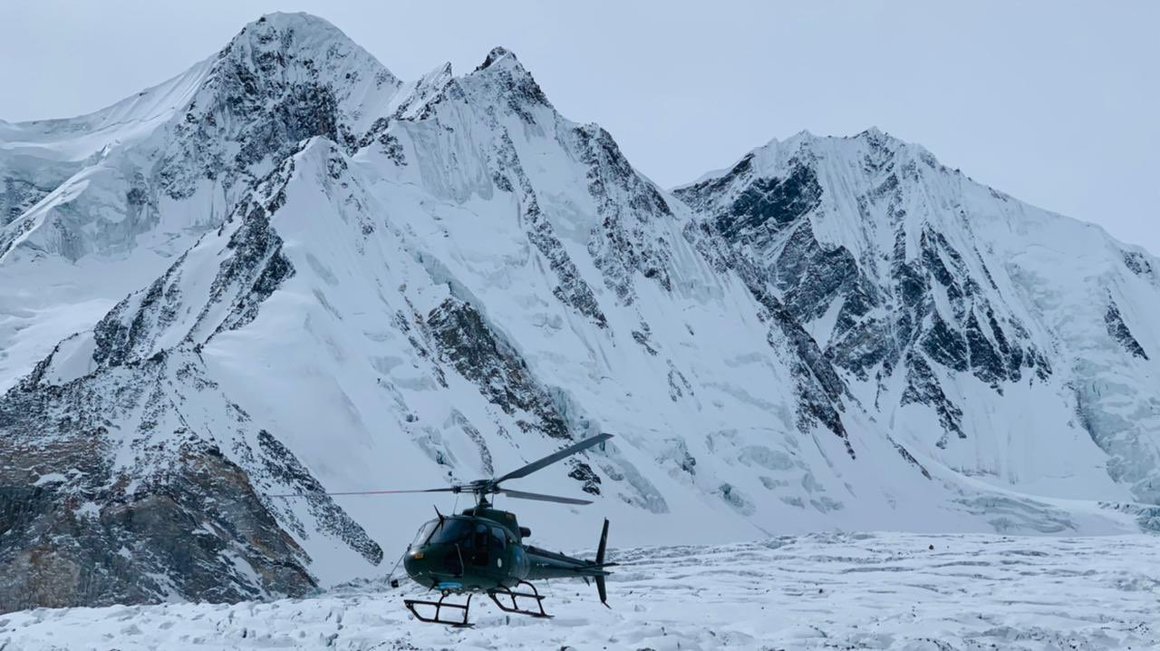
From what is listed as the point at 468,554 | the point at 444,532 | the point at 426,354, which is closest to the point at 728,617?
the point at 468,554

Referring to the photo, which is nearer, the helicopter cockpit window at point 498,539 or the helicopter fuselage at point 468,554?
the helicopter fuselage at point 468,554

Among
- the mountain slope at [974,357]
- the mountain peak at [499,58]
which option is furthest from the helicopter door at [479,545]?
the mountain slope at [974,357]

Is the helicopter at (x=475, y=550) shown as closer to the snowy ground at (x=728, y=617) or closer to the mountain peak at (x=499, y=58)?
the snowy ground at (x=728, y=617)

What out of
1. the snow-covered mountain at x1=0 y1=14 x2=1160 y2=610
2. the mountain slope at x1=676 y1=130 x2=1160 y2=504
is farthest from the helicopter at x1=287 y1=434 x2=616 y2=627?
the mountain slope at x1=676 y1=130 x2=1160 y2=504

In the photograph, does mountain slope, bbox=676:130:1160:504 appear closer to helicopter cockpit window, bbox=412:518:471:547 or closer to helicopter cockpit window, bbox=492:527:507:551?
helicopter cockpit window, bbox=492:527:507:551

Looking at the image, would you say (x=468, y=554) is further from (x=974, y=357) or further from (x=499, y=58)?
(x=974, y=357)
